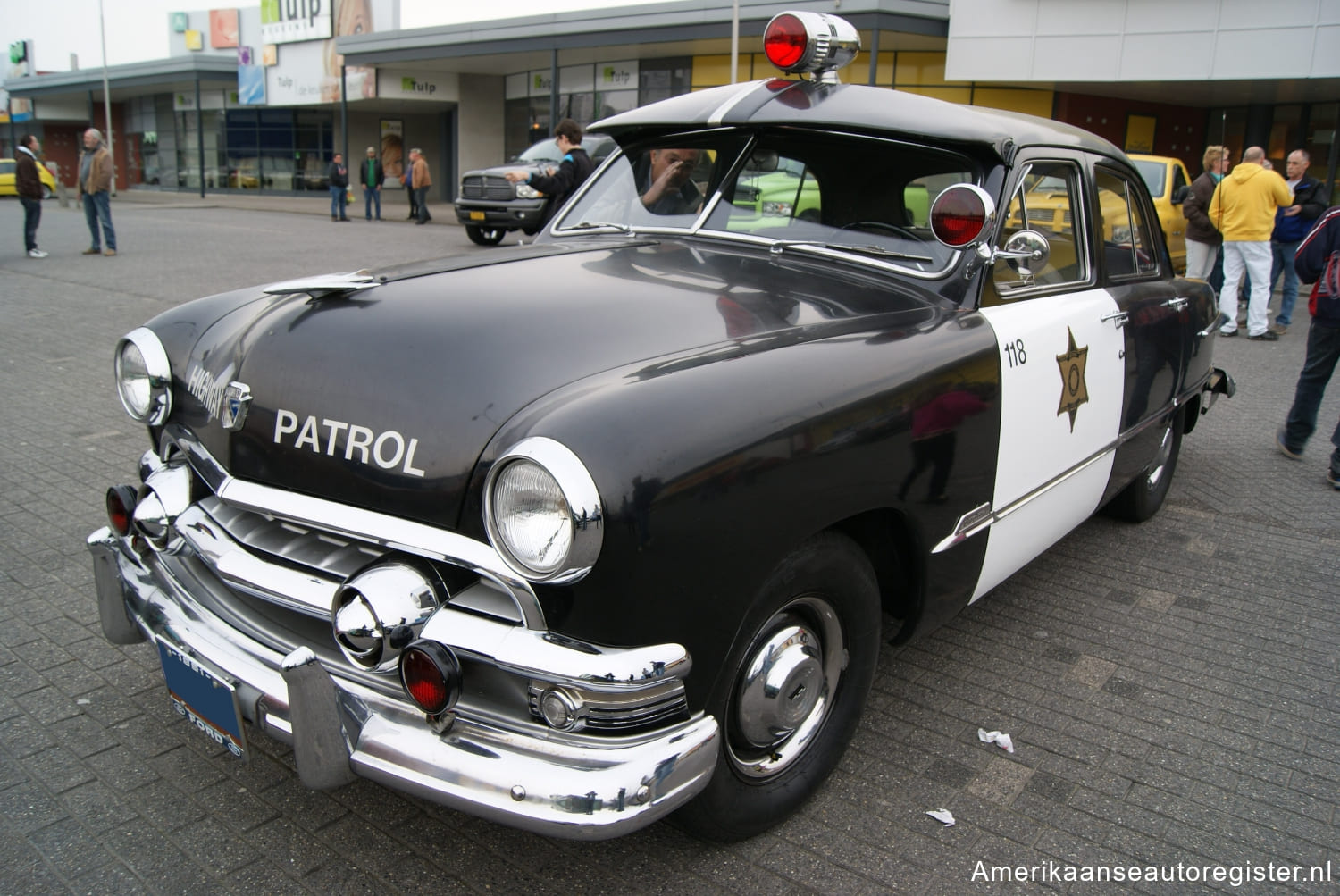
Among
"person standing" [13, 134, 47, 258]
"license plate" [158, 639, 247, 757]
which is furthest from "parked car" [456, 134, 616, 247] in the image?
"license plate" [158, 639, 247, 757]

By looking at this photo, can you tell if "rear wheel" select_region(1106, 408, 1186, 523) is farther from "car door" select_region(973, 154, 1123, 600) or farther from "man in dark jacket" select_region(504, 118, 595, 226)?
"man in dark jacket" select_region(504, 118, 595, 226)

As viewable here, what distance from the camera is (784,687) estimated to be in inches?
91.1

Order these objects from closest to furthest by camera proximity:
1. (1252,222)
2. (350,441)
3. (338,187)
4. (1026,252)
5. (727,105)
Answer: (350,441) → (1026,252) → (727,105) → (1252,222) → (338,187)

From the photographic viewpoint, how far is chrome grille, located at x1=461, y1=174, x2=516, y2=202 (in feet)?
53.0

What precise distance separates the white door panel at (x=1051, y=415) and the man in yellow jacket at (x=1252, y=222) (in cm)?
702

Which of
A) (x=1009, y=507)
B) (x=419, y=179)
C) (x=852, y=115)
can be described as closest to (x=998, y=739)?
(x=1009, y=507)

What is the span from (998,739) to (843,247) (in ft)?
5.24

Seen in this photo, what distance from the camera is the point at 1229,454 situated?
20.2 feet

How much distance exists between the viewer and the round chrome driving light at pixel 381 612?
2.00m

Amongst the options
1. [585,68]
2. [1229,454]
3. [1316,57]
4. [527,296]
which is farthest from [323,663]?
[585,68]

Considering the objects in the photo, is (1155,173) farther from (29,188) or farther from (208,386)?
(29,188)

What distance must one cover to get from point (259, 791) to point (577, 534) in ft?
4.66

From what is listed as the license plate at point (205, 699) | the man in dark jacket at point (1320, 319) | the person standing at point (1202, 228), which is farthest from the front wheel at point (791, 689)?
the person standing at point (1202, 228)

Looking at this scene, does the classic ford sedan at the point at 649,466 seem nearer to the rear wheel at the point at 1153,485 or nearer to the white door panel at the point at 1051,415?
the white door panel at the point at 1051,415
